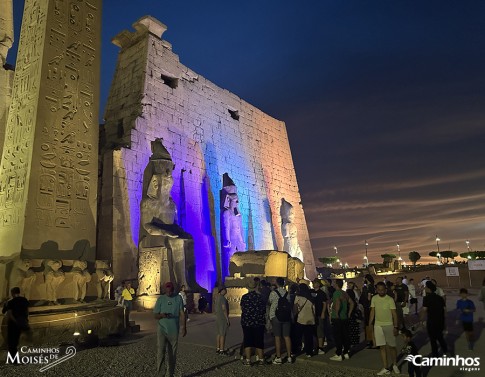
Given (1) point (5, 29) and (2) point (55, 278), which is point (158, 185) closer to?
(2) point (55, 278)

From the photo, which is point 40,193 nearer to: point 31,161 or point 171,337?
point 31,161

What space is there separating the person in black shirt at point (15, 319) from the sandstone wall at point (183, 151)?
6.48 meters

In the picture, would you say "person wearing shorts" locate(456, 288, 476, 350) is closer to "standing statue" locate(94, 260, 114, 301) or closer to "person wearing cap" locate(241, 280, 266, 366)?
"person wearing cap" locate(241, 280, 266, 366)

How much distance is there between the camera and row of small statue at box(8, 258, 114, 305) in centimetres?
612

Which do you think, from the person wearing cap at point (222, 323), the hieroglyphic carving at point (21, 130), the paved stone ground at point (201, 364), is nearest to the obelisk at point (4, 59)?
the hieroglyphic carving at point (21, 130)

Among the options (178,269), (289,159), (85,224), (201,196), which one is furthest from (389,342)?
(289,159)

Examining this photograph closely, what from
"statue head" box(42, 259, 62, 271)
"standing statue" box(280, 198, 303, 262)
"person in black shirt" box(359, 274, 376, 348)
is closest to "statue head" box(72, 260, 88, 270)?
"statue head" box(42, 259, 62, 271)

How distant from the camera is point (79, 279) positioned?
6.72 m

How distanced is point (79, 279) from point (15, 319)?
60.7 inches

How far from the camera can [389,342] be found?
462 cm

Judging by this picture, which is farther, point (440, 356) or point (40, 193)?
point (40, 193)

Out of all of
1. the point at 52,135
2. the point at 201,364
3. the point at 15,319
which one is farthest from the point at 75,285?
the point at 201,364

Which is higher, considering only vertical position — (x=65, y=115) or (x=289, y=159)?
(x=289, y=159)

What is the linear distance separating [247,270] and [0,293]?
274 inches
